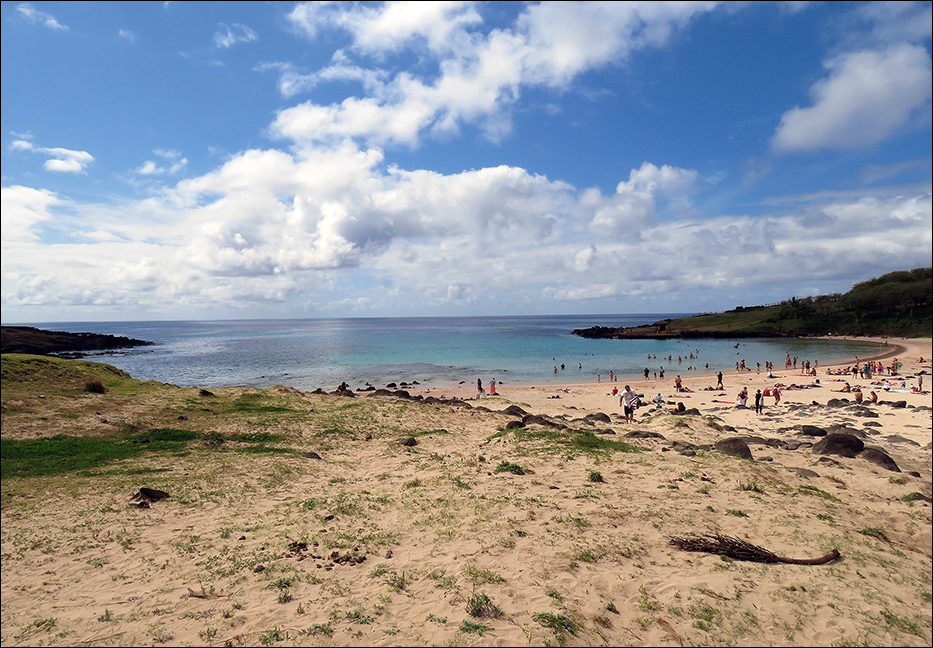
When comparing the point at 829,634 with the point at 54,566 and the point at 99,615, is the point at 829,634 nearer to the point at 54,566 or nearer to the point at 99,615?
the point at 99,615

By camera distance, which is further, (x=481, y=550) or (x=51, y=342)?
(x=51, y=342)

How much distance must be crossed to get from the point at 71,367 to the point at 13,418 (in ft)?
27.1

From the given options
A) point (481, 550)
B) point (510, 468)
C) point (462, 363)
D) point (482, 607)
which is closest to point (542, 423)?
point (510, 468)

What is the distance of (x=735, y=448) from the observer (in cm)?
1423

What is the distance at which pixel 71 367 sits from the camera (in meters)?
22.5

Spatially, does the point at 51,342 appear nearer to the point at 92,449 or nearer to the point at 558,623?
the point at 92,449

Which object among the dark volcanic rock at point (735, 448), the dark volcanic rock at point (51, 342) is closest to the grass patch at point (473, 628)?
the dark volcanic rock at point (735, 448)

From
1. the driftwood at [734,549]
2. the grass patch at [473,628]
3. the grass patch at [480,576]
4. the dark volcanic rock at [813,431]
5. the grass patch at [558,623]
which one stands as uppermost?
the driftwood at [734,549]

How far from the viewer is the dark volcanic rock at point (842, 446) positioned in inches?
539

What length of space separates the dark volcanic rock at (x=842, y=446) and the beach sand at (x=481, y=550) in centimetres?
68

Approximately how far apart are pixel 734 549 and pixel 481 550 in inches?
170

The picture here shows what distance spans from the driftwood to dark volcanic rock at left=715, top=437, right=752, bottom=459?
295 inches

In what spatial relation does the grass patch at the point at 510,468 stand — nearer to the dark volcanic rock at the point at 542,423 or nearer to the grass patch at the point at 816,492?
the dark volcanic rock at the point at 542,423

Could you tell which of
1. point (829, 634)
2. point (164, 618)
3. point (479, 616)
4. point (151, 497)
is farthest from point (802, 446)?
point (151, 497)
